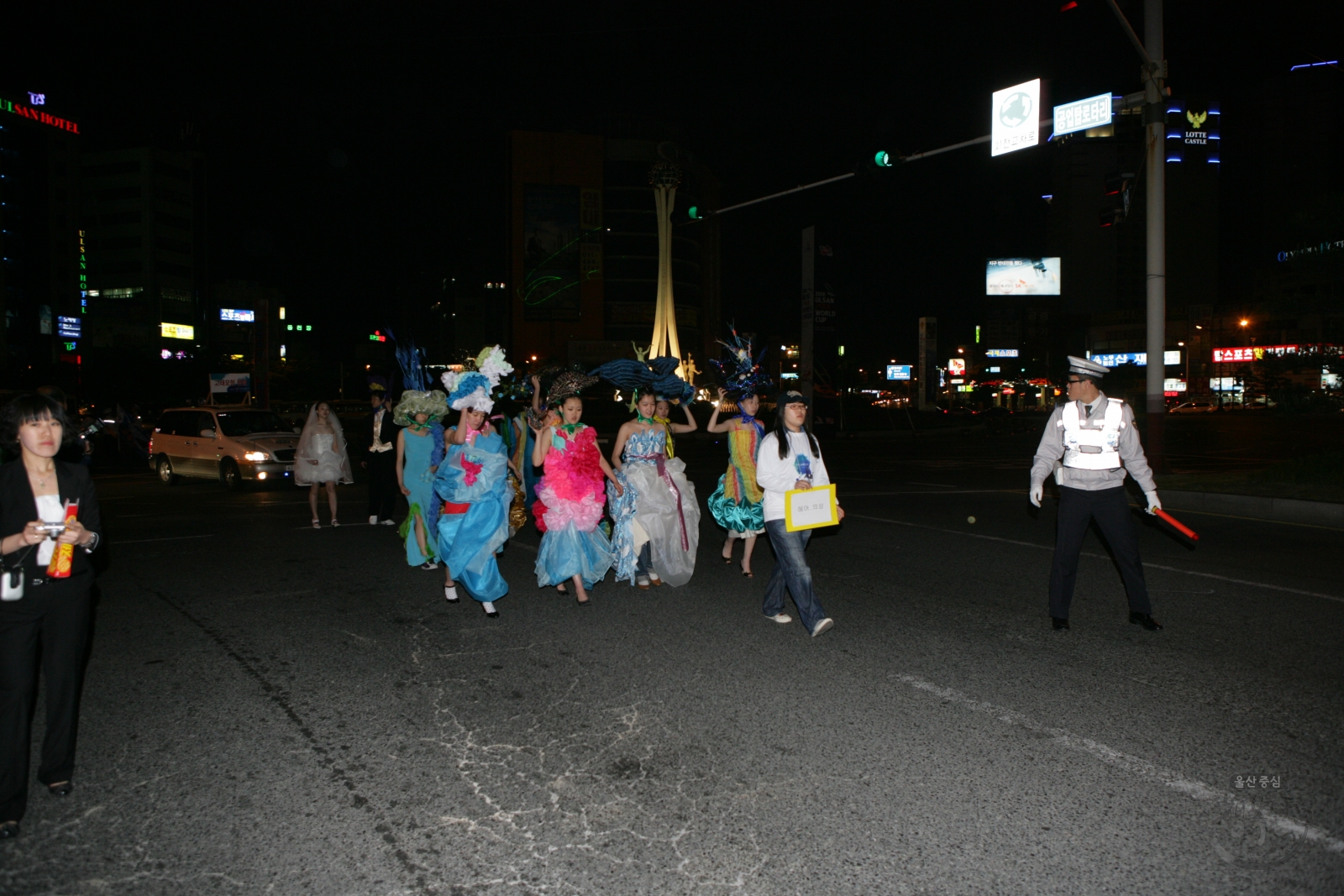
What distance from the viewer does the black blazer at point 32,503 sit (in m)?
3.55

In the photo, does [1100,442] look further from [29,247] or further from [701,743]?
[29,247]

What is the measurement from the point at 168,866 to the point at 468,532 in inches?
144

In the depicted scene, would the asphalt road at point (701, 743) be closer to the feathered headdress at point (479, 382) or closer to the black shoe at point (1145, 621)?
the black shoe at point (1145, 621)

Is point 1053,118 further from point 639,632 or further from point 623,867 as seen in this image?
point 623,867

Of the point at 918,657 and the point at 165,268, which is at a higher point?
the point at 165,268

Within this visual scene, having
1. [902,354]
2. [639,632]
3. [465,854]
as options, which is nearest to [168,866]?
[465,854]

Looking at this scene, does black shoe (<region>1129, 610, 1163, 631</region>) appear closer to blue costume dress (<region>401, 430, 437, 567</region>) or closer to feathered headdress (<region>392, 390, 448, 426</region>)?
blue costume dress (<region>401, 430, 437, 567</region>)

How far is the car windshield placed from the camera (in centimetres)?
1781

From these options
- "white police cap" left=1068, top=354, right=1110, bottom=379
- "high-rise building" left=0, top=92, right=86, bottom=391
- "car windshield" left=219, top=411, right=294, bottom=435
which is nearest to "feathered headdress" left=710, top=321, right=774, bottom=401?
"white police cap" left=1068, top=354, right=1110, bottom=379

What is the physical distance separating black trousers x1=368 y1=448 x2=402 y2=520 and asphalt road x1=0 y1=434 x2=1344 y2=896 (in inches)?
159

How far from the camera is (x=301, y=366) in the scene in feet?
368


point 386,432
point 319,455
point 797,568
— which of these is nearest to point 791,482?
point 797,568

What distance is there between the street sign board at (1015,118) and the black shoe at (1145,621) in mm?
9042

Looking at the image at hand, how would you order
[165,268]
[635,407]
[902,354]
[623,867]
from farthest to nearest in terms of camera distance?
[902,354], [165,268], [635,407], [623,867]
